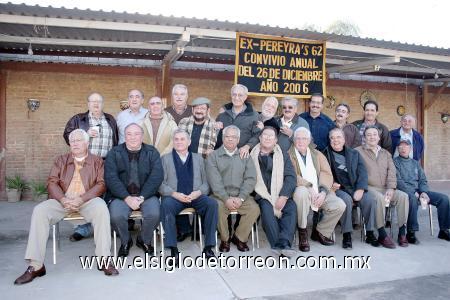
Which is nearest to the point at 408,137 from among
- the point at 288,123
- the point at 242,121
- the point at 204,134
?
the point at 288,123

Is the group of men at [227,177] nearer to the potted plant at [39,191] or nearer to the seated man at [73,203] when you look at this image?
the seated man at [73,203]

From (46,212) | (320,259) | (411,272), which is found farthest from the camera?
(320,259)

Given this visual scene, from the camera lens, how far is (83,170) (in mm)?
4043

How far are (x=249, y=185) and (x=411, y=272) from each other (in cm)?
184

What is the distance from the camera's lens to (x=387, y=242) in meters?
4.68

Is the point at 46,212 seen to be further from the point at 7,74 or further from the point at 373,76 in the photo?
the point at 373,76

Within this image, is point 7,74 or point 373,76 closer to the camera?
point 7,74

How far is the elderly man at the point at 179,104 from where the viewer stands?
4.94 meters

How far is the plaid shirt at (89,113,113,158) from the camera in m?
4.64

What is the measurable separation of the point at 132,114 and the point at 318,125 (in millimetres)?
2493

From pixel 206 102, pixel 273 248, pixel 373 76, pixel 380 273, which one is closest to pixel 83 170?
pixel 206 102

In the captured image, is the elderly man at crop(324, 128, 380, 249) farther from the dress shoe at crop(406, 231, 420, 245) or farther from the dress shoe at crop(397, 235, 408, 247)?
the dress shoe at crop(406, 231, 420, 245)

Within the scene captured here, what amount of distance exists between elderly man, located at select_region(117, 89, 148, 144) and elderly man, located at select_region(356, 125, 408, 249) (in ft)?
9.41

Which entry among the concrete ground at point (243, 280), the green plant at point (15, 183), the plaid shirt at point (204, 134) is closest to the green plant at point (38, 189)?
the green plant at point (15, 183)
